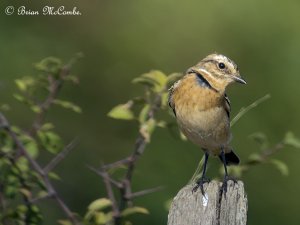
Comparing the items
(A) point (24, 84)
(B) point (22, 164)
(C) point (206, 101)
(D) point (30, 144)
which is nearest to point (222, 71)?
(C) point (206, 101)

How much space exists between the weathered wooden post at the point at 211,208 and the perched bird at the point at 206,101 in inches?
69.5

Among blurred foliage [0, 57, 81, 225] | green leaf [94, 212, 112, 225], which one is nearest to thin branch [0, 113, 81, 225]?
blurred foliage [0, 57, 81, 225]

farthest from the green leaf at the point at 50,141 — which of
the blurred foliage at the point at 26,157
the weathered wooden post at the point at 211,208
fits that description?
the weathered wooden post at the point at 211,208

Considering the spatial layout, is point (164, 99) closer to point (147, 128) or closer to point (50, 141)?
point (147, 128)

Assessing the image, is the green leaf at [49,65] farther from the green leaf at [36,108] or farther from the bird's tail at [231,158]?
the bird's tail at [231,158]

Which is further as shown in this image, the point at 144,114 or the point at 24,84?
the point at 24,84

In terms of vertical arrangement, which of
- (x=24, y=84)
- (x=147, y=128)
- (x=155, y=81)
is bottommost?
(x=147, y=128)

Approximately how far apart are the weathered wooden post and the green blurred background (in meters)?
3.68

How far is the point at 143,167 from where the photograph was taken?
8.09 metres

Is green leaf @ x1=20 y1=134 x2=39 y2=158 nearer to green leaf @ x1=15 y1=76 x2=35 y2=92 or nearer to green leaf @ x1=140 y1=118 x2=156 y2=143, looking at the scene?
green leaf @ x1=15 y1=76 x2=35 y2=92

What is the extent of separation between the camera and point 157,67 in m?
8.49

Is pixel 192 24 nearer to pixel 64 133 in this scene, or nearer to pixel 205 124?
pixel 64 133

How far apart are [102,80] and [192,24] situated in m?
0.97

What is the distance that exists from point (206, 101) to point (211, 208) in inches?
75.9
